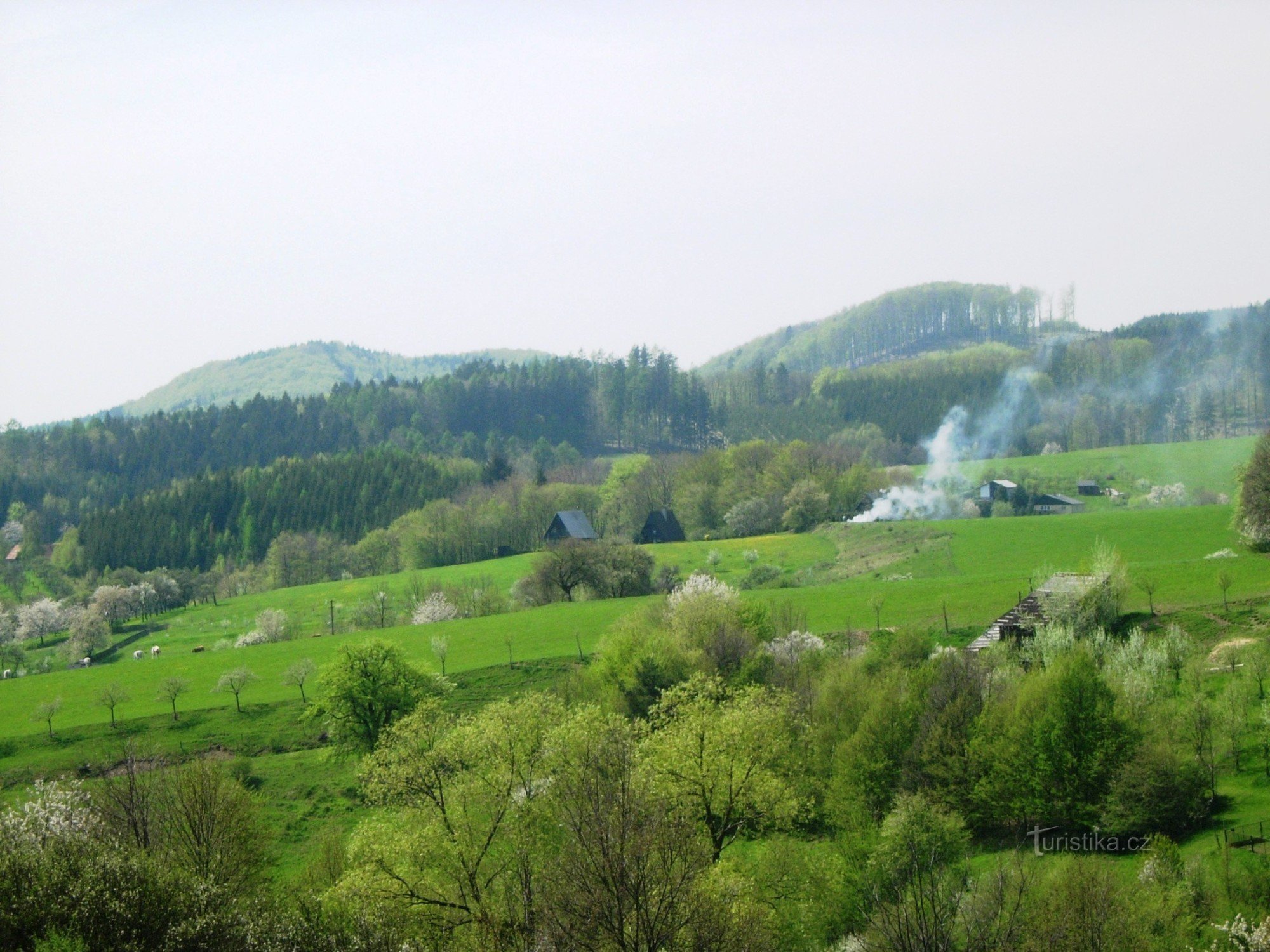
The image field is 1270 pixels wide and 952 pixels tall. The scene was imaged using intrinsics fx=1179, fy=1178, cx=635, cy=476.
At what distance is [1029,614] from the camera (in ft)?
181

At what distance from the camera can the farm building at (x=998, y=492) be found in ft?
356

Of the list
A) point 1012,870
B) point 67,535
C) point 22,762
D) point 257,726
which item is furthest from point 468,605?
point 67,535

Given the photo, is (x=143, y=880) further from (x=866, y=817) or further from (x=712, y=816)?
(x=866, y=817)

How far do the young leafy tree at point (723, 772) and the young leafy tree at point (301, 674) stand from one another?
27760 millimetres

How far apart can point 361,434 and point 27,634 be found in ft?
296

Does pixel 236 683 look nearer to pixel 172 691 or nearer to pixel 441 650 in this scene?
pixel 172 691

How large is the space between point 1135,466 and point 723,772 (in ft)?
333

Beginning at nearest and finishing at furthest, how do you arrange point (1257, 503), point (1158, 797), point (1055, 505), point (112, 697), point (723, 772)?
point (723, 772)
point (1158, 797)
point (112, 697)
point (1257, 503)
point (1055, 505)

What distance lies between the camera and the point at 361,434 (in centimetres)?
19262

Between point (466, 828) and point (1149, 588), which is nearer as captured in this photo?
point (466, 828)

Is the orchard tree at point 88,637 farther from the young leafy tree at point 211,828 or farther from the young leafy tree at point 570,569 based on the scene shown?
the young leafy tree at point 211,828

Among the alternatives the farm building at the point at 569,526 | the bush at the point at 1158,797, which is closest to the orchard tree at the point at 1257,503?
the bush at the point at 1158,797

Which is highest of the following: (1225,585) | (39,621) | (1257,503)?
(1257,503)

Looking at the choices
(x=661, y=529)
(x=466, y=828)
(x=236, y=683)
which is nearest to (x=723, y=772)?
(x=466, y=828)
